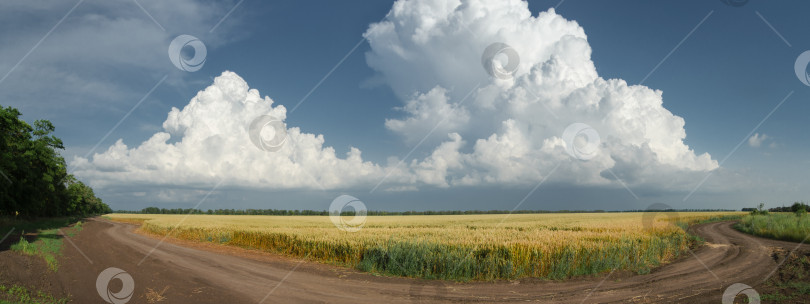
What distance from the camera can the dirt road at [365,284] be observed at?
11.2 m

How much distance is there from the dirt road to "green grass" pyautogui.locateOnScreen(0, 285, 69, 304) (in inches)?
22.7

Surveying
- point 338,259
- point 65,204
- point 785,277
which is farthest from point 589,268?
point 65,204

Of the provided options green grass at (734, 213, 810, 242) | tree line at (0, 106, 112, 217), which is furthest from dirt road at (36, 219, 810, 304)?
tree line at (0, 106, 112, 217)

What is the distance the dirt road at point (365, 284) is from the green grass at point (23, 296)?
22.7 inches

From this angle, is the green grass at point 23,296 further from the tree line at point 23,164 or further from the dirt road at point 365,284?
the tree line at point 23,164

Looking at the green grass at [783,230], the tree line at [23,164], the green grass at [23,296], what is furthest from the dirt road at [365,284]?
the tree line at [23,164]

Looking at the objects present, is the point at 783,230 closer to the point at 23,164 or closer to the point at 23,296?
the point at 23,296

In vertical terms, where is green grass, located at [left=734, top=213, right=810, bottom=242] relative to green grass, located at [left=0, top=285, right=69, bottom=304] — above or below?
above

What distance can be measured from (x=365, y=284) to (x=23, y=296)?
9.13 meters

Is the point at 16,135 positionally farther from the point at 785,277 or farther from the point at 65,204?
the point at 785,277

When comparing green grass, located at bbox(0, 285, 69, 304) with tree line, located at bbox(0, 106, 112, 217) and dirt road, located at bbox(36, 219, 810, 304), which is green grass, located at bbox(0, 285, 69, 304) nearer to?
dirt road, located at bbox(36, 219, 810, 304)

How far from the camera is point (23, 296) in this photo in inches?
409

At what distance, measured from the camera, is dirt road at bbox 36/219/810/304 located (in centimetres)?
1122

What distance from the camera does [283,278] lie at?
1421 centimetres
